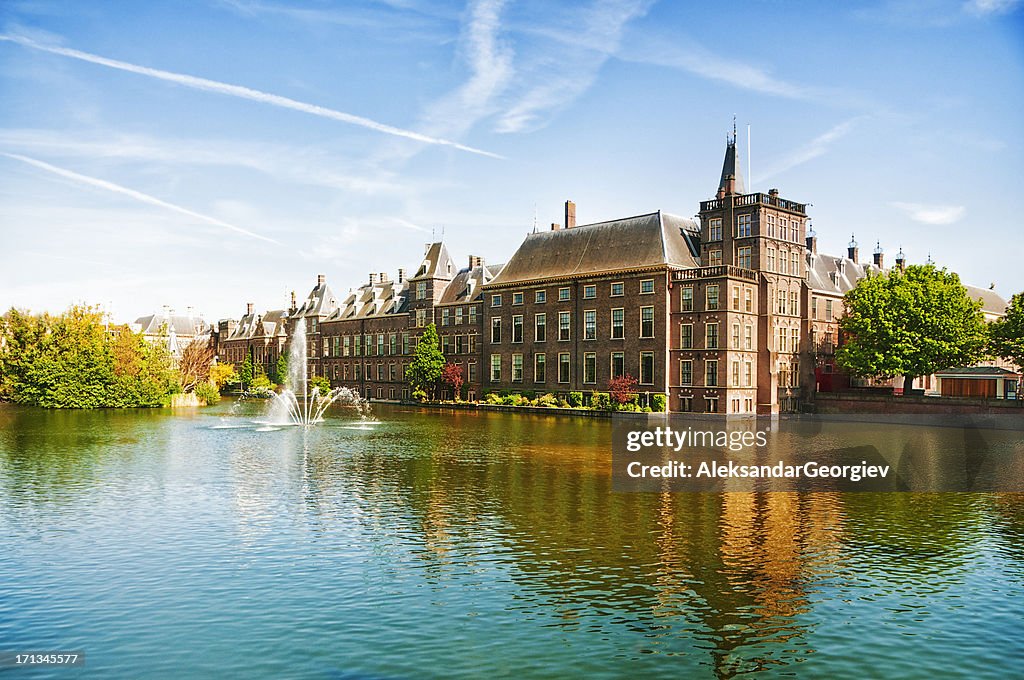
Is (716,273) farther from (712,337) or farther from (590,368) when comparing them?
(590,368)

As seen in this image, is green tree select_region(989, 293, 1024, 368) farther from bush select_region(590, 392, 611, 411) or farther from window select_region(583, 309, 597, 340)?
window select_region(583, 309, 597, 340)

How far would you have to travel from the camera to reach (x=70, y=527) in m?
21.2

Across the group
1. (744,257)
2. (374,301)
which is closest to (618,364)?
(744,257)

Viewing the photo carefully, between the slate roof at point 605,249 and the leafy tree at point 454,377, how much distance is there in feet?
32.5

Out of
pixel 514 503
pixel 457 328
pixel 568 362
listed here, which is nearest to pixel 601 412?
pixel 568 362

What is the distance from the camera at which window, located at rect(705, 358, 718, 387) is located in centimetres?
5997

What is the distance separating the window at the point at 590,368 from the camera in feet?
220

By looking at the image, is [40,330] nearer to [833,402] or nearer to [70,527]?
[70,527]

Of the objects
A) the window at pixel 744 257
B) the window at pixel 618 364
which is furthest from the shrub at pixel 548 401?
the window at pixel 744 257

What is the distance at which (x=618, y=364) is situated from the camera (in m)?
65.3

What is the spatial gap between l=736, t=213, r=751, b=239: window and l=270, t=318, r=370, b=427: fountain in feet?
109

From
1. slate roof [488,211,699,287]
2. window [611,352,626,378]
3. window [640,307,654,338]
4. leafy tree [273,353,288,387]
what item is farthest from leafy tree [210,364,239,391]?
window [640,307,654,338]

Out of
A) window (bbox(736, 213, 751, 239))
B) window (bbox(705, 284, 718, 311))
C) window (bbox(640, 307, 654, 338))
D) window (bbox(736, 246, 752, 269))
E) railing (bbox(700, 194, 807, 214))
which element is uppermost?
railing (bbox(700, 194, 807, 214))

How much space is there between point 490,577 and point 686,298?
47.3m
